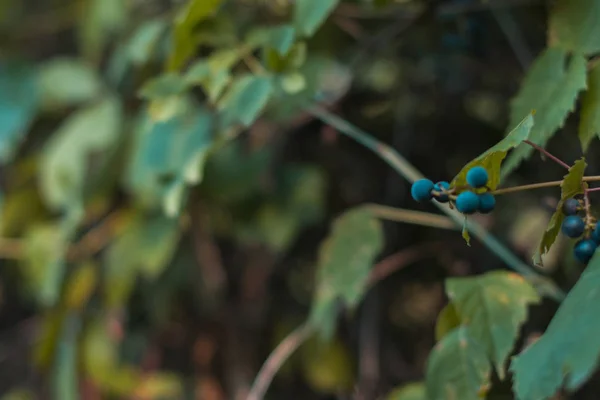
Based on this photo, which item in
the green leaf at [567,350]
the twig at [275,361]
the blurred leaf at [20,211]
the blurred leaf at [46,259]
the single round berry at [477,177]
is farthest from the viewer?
the blurred leaf at [20,211]

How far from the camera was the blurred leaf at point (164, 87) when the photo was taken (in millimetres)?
721

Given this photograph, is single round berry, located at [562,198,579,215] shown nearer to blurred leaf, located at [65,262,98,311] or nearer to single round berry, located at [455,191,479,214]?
single round berry, located at [455,191,479,214]

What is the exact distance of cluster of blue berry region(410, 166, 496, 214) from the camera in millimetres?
483

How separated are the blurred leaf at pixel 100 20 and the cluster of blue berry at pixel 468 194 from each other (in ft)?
2.80

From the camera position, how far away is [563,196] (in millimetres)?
489

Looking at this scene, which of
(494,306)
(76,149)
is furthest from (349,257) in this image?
(76,149)

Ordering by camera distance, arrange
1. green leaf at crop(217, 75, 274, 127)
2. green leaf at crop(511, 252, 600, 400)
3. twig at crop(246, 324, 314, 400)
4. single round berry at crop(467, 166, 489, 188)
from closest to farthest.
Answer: green leaf at crop(511, 252, 600, 400) < single round berry at crop(467, 166, 489, 188) < green leaf at crop(217, 75, 274, 127) < twig at crop(246, 324, 314, 400)

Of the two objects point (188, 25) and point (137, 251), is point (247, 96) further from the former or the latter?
point (137, 251)

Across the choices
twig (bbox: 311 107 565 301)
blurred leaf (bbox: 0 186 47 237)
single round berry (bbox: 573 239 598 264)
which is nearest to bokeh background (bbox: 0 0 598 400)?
blurred leaf (bbox: 0 186 47 237)

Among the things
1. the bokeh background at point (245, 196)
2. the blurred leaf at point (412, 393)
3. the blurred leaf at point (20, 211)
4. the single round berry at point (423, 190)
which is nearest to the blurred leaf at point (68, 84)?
the bokeh background at point (245, 196)

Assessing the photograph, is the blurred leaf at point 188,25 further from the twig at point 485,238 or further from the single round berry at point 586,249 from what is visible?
the single round berry at point 586,249

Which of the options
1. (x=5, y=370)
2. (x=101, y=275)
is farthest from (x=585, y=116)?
(x=5, y=370)

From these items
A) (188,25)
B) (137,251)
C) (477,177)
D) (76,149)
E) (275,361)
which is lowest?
(275,361)

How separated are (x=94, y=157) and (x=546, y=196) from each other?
764 millimetres
